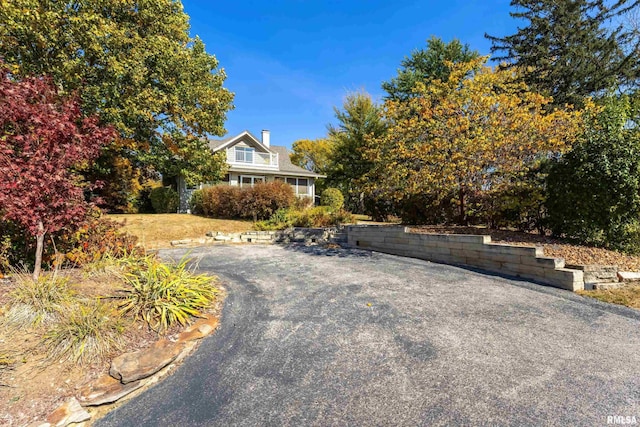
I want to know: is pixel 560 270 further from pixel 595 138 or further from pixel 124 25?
pixel 124 25

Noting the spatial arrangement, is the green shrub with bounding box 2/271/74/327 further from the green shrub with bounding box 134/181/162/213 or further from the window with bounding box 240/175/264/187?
the window with bounding box 240/175/264/187

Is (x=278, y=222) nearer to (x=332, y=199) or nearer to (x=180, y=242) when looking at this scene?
(x=180, y=242)

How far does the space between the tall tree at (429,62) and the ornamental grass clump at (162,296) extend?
58.5 feet

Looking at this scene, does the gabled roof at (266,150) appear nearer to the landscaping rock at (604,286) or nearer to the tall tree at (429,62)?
the tall tree at (429,62)

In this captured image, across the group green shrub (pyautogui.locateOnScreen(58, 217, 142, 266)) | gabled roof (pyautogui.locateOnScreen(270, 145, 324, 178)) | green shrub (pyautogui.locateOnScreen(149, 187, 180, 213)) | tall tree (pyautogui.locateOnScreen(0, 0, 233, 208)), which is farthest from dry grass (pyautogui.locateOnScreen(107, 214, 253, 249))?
gabled roof (pyautogui.locateOnScreen(270, 145, 324, 178))

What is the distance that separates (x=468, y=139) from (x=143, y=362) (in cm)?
723

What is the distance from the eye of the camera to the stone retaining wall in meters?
4.86

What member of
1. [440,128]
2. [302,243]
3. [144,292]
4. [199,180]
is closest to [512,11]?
[440,128]

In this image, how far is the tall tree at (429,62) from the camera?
18.8 m

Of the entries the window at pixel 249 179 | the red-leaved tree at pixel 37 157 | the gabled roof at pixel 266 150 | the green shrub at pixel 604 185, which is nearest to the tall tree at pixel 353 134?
the gabled roof at pixel 266 150

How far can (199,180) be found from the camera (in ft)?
47.6

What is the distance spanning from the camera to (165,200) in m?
18.5

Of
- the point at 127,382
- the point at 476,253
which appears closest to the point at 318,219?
the point at 476,253

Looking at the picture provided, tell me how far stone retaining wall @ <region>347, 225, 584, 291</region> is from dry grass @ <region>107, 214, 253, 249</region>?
606 cm
